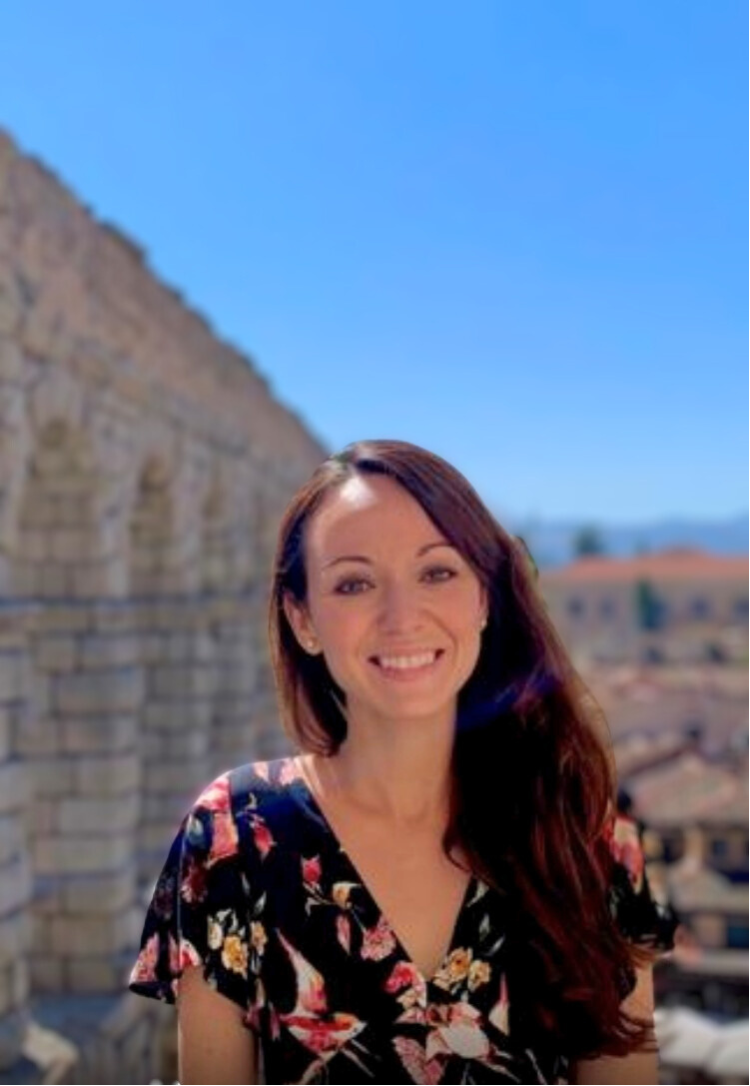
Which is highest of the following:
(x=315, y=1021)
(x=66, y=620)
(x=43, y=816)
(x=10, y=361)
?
(x=10, y=361)

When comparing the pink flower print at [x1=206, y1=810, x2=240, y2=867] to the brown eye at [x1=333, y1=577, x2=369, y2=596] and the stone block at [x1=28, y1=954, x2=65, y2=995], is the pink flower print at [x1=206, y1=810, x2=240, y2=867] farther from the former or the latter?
the stone block at [x1=28, y1=954, x2=65, y2=995]

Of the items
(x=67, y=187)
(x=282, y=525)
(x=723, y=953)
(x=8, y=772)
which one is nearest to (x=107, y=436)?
(x=67, y=187)

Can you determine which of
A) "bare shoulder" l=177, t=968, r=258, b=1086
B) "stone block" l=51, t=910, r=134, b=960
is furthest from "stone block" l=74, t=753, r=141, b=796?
"bare shoulder" l=177, t=968, r=258, b=1086

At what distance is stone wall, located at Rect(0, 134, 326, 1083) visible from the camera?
5.89m

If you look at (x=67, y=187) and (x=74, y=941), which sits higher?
(x=67, y=187)

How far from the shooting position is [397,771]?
1.93m

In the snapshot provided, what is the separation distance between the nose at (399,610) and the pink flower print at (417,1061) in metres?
0.55

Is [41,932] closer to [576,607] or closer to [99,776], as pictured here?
[99,776]

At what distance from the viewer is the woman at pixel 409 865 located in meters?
1.79

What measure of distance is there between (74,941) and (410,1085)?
6.25 meters

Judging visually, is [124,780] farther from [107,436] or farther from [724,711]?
[724,711]

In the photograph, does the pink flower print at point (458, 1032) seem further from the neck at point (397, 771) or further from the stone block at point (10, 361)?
the stone block at point (10, 361)

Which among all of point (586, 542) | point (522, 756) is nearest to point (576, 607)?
point (586, 542)

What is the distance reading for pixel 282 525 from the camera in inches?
80.9
